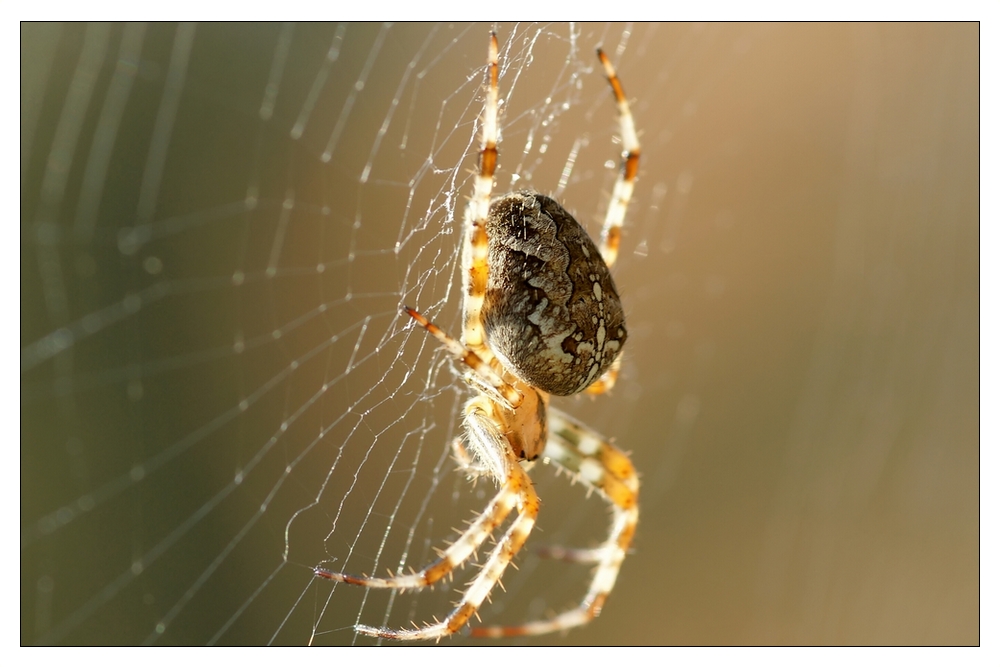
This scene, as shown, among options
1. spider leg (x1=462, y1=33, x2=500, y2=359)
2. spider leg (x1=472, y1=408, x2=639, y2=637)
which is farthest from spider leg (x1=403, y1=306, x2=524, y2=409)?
spider leg (x1=472, y1=408, x2=639, y2=637)

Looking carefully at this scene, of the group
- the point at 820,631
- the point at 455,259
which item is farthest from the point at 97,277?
the point at 820,631

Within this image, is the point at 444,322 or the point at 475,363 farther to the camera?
the point at 444,322

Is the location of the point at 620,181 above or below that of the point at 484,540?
above

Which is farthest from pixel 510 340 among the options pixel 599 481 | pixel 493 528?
pixel 599 481

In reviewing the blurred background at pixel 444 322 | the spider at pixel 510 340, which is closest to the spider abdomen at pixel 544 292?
the spider at pixel 510 340

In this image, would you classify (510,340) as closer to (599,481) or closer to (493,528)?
(493,528)

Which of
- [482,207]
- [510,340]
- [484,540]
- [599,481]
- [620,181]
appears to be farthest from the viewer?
[599,481]

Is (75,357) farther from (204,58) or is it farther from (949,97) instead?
(949,97)
